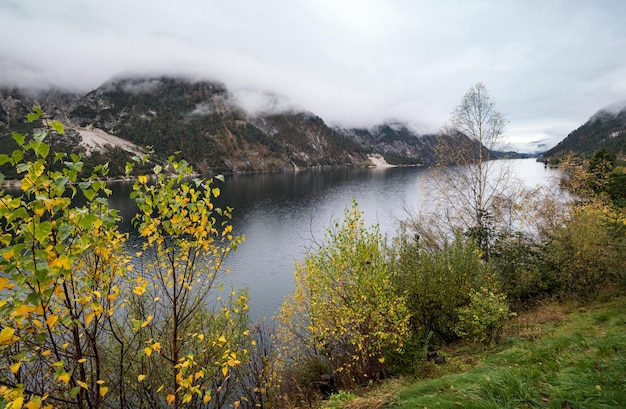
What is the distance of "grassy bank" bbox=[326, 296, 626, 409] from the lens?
6766 millimetres

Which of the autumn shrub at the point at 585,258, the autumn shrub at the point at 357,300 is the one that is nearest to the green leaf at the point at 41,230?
the autumn shrub at the point at 357,300

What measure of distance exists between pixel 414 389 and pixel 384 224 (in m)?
57.6

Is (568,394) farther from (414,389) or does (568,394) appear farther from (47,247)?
(47,247)

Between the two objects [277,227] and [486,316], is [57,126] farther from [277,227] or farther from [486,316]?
[277,227]

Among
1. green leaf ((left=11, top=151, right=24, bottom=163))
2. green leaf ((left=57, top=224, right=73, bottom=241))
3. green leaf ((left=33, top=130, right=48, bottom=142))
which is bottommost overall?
green leaf ((left=57, top=224, right=73, bottom=241))

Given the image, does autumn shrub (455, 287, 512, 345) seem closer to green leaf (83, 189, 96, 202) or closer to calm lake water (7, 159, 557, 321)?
calm lake water (7, 159, 557, 321)

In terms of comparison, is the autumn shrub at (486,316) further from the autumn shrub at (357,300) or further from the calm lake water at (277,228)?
the calm lake water at (277,228)

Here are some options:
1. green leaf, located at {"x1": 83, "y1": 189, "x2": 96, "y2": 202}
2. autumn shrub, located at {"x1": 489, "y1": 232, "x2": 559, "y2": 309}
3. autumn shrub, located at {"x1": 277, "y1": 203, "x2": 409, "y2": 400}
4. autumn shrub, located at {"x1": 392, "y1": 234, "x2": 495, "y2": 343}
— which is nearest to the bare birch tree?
autumn shrub, located at {"x1": 489, "y1": 232, "x2": 559, "y2": 309}

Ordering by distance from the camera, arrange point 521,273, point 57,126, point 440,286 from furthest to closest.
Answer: point 521,273, point 440,286, point 57,126

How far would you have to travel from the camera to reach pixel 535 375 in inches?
320

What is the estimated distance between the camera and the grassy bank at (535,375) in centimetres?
677

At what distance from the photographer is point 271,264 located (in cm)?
5138

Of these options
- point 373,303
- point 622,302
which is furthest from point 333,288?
point 622,302

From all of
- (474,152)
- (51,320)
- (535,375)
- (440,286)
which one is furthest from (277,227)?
(51,320)
